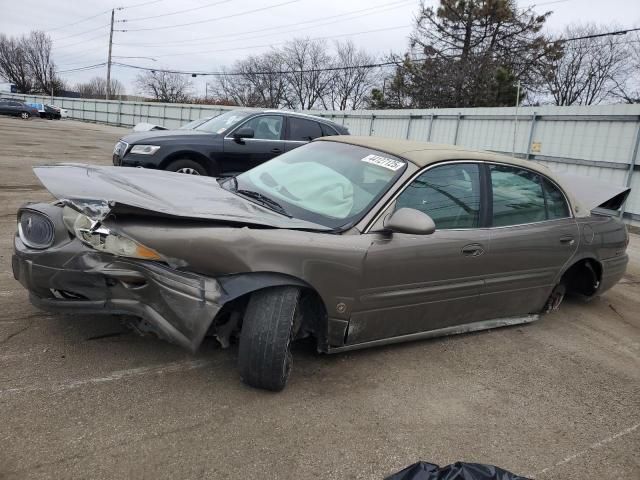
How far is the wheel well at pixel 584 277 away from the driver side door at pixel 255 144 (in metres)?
5.00

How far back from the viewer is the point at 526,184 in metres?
4.13

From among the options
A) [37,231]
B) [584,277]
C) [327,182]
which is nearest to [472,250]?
[327,182]

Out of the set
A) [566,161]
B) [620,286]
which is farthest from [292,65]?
[620,286]

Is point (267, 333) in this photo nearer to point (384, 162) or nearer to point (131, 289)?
point (131, 289)

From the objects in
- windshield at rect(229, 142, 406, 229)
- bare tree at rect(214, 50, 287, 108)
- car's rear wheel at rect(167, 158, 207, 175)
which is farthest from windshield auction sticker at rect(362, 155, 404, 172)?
bare tree at rect(214, 50, 287, 108)

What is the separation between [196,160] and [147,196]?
501cm

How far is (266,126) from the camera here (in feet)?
27.8

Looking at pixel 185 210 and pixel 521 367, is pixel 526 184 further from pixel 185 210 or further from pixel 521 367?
pixel 185 210

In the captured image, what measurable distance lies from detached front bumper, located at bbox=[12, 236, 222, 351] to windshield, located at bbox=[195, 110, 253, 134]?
5.71m

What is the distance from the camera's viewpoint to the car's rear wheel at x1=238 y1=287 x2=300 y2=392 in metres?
2.71

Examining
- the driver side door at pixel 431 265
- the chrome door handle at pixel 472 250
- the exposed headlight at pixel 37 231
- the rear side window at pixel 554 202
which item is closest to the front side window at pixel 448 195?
the driver side door at pixel 431 265

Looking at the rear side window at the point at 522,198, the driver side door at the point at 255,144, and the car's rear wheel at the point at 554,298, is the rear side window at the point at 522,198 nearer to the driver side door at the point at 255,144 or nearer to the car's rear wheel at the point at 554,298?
the car's rear wheel at the point at 554,298

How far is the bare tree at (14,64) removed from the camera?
79.4 m

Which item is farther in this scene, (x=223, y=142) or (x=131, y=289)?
(x=223, y=142)
